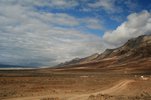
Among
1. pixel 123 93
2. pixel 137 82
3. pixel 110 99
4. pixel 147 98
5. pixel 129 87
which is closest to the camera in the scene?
pixel 110 99

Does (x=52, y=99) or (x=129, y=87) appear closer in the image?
(x=52, y=99)

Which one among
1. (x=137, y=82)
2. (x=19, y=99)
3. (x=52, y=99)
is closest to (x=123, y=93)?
(x=137, y=82)

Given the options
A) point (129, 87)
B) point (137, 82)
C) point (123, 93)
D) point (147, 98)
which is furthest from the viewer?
point (137, 82)

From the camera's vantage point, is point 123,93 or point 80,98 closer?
point 80,98

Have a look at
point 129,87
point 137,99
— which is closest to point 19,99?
point 137,99

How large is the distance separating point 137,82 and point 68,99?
17268mm

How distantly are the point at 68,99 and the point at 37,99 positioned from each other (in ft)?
11.8

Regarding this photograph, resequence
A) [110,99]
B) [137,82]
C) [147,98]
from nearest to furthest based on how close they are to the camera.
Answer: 1. [110,99]
2. [147,98]
3. [137,82]

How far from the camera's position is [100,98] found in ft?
112

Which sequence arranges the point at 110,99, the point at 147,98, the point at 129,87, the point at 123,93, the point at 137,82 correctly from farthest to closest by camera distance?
the point at 137,82 < the point at 129,87 < the point at 123,93 < the point at 147,98 < the point at 110,99

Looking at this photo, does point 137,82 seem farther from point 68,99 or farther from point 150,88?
point 68,99

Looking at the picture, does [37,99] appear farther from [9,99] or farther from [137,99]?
[137,99]

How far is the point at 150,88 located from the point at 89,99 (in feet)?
49.4

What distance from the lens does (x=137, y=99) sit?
115ft
